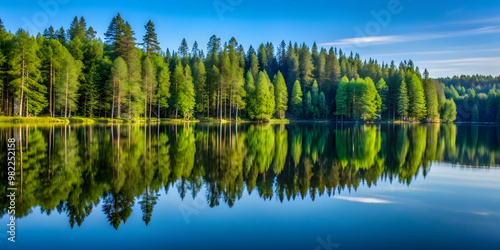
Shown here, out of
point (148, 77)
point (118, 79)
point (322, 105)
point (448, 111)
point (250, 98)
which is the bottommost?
point (448, 111)

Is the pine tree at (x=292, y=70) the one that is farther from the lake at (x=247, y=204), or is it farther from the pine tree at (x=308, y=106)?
the lake at (x=247, y=204)

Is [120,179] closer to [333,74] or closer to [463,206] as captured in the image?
[463,206]

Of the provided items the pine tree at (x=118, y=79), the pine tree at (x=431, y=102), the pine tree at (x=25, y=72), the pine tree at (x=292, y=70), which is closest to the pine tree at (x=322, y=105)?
the pine tree at (x=292, y=70)

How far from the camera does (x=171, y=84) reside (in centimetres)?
7888

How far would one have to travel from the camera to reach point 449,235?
25.9 ft

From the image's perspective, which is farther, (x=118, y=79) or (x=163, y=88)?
(x=163, y=88)

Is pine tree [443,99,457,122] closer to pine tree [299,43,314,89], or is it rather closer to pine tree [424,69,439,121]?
pine tree [424,69,439,121]

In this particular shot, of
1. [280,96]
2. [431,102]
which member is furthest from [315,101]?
[431,102]

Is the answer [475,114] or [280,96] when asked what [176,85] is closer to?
[280,96]

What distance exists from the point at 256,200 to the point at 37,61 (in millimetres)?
59977

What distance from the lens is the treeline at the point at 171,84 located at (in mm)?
59844

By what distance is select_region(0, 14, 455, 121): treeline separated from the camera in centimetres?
5984

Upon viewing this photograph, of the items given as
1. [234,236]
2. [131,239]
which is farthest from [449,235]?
[131,239]

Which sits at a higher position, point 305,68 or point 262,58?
point 262,58
